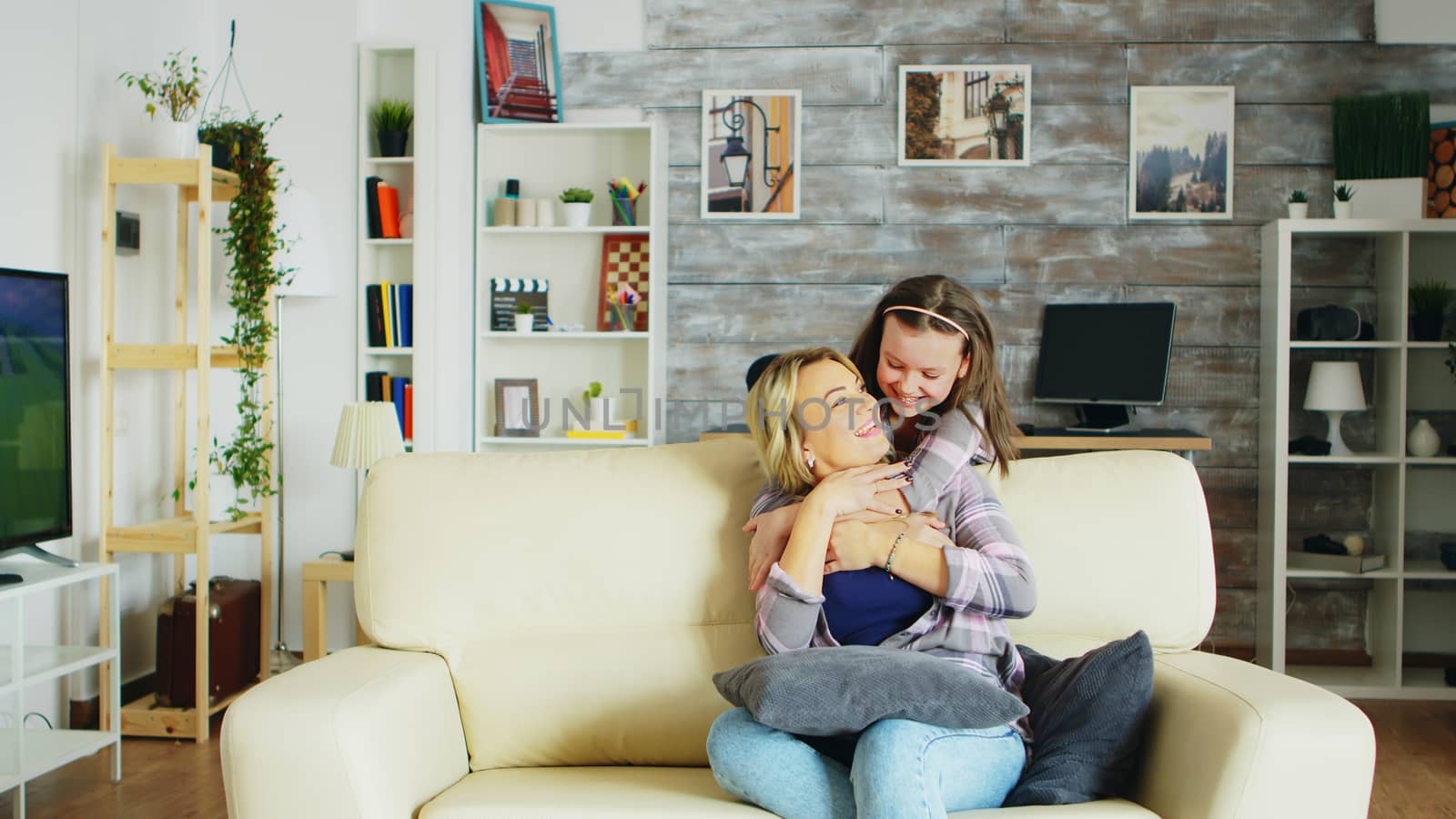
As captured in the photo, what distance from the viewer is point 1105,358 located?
13.3ft

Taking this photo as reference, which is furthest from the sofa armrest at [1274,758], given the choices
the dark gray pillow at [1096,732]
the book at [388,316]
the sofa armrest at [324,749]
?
the book at [388,316]

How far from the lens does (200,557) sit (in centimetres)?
325

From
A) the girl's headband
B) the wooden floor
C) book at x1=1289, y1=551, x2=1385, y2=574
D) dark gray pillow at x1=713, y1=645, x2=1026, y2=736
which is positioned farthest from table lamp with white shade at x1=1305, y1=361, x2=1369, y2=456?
dark gray pillow at x1=713, y1=645, x2=1026, y2=736

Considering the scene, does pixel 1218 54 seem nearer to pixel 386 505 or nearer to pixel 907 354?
pixel 907 354

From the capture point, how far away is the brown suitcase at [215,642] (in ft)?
10.8

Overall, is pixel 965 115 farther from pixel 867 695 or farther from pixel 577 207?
pixel 867 695

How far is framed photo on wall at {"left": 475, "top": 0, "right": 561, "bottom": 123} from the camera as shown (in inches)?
168

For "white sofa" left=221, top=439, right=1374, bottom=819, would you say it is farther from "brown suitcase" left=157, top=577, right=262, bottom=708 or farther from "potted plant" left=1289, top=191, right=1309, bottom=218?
"potted plant" left=1289, top=191, right=1309, bottom=218

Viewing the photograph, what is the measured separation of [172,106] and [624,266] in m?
1.65

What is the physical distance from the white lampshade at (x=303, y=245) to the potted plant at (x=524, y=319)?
72 cm

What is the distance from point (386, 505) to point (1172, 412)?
3.24 m

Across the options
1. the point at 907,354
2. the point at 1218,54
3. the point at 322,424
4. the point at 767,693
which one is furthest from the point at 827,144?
the point at 767,693

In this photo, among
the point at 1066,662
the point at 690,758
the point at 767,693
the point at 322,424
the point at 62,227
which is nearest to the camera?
the point at 767,693

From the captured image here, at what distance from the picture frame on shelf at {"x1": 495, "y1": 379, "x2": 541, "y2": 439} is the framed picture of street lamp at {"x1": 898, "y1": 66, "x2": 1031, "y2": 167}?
1749mm
